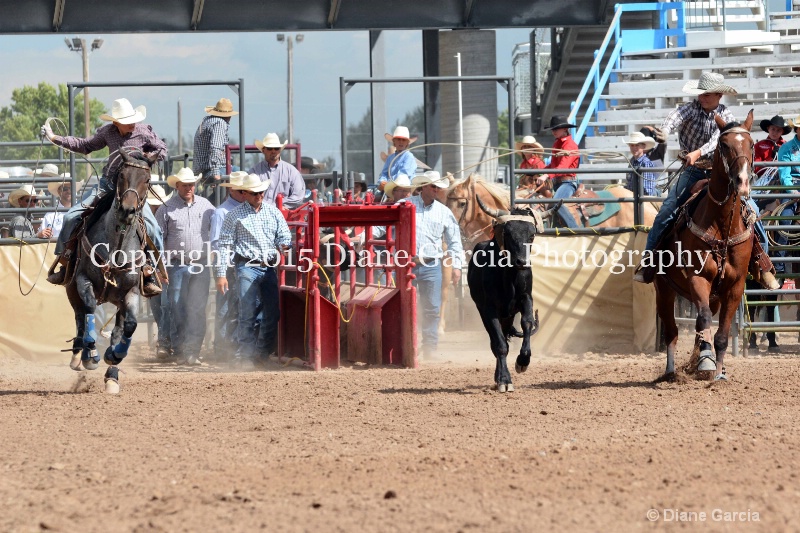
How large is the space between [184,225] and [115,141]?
2.73 m

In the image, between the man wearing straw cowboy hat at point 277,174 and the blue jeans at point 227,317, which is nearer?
the blue jeans at point 227,317

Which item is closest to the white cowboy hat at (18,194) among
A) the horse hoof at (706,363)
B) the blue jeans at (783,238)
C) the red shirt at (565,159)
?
the red shirt at (565,159)

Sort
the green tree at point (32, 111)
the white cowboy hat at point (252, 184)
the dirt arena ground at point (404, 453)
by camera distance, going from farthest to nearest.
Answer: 1. the green tree at point (32, 111)
2. the white cowboy hat at point (252, 184)
3. the dirt arena ground at point (404, 453)

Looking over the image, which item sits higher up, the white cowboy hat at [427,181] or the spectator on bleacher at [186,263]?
the white cowboy hat at [427,181]

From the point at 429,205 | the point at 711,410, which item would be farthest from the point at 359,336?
the point at 711,410

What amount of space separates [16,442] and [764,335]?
990cm

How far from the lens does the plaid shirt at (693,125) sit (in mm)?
10609

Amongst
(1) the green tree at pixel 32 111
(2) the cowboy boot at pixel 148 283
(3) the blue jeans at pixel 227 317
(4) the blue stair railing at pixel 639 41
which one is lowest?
(3) the blue jeans at pixel 227 317

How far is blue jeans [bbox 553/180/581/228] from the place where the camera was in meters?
14.2

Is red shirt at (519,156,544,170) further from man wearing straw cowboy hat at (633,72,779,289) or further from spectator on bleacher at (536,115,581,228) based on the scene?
man wearing straw cowboy hat at (633,72,779,289)

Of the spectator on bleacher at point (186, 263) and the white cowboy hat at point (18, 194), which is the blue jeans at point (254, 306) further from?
the white cowboy hat at point (18, 194)

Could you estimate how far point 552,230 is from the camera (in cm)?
1400

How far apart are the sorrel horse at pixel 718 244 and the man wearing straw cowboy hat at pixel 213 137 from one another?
20.1ft

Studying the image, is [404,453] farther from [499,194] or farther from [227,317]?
[499,194]
